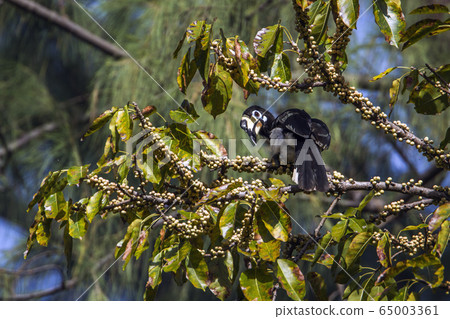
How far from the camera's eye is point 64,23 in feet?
10.2

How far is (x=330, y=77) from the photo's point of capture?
1202 mm

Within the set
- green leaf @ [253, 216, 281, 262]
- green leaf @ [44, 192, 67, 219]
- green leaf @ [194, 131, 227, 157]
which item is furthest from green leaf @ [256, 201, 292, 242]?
green leaf @ [44, 192, 67, 219]

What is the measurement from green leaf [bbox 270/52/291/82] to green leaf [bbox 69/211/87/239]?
0.59 metres

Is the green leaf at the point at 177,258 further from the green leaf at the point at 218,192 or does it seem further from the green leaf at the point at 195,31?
the green leaf at the point at 195,31

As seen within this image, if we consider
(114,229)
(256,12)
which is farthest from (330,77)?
(114,229)

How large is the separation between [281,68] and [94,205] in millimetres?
574

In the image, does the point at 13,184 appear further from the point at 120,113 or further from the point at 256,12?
the point at 120,113

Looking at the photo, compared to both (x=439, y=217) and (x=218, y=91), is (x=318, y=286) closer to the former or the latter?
(x=439, y=217)

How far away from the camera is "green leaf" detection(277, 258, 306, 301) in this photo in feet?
3.54

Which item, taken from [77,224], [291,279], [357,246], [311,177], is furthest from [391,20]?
[77,224]

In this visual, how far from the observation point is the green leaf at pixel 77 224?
3.95ft

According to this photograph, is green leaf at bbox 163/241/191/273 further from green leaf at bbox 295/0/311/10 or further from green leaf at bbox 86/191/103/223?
green leaf at bbox 295/0/311/10

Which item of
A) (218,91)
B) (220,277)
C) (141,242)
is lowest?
(220,277)

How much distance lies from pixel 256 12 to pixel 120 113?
1.29 meters
